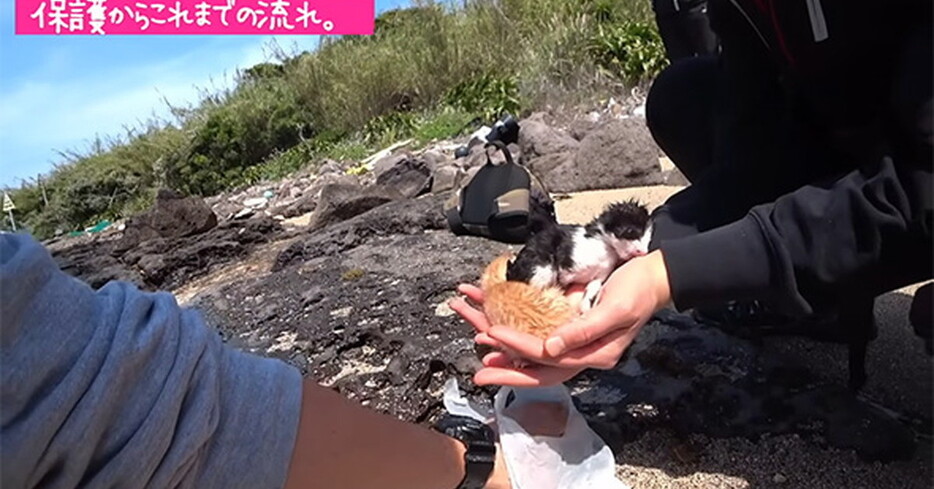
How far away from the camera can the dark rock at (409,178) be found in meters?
4.62

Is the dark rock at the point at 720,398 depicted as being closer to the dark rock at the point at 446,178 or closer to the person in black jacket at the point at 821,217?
the person in black jacket at the point at 821,217

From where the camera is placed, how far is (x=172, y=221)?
4.86 m

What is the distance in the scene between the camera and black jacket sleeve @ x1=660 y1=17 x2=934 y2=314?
108cm

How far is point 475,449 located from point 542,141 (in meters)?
3.38

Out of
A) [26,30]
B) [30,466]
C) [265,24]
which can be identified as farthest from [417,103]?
[30,466]

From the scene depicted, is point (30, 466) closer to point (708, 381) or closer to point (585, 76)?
point (708, 381)

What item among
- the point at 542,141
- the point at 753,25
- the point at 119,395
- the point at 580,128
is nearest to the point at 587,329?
the point at 119,395

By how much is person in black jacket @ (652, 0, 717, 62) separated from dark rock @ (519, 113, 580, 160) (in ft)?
3.60

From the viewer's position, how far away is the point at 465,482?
1.27 m

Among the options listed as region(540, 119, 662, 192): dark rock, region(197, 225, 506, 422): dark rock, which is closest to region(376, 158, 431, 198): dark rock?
region(540, 119, 662, 192): dark rock

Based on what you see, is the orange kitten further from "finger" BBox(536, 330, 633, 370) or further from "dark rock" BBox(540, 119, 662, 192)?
"dark rock" BBox(540, 119, 662, 192)

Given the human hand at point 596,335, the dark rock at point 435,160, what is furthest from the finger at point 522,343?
the dark rock at point 435,160

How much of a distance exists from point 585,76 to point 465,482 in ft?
20.0

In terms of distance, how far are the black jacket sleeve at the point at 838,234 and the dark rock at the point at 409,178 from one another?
11.0 ft
